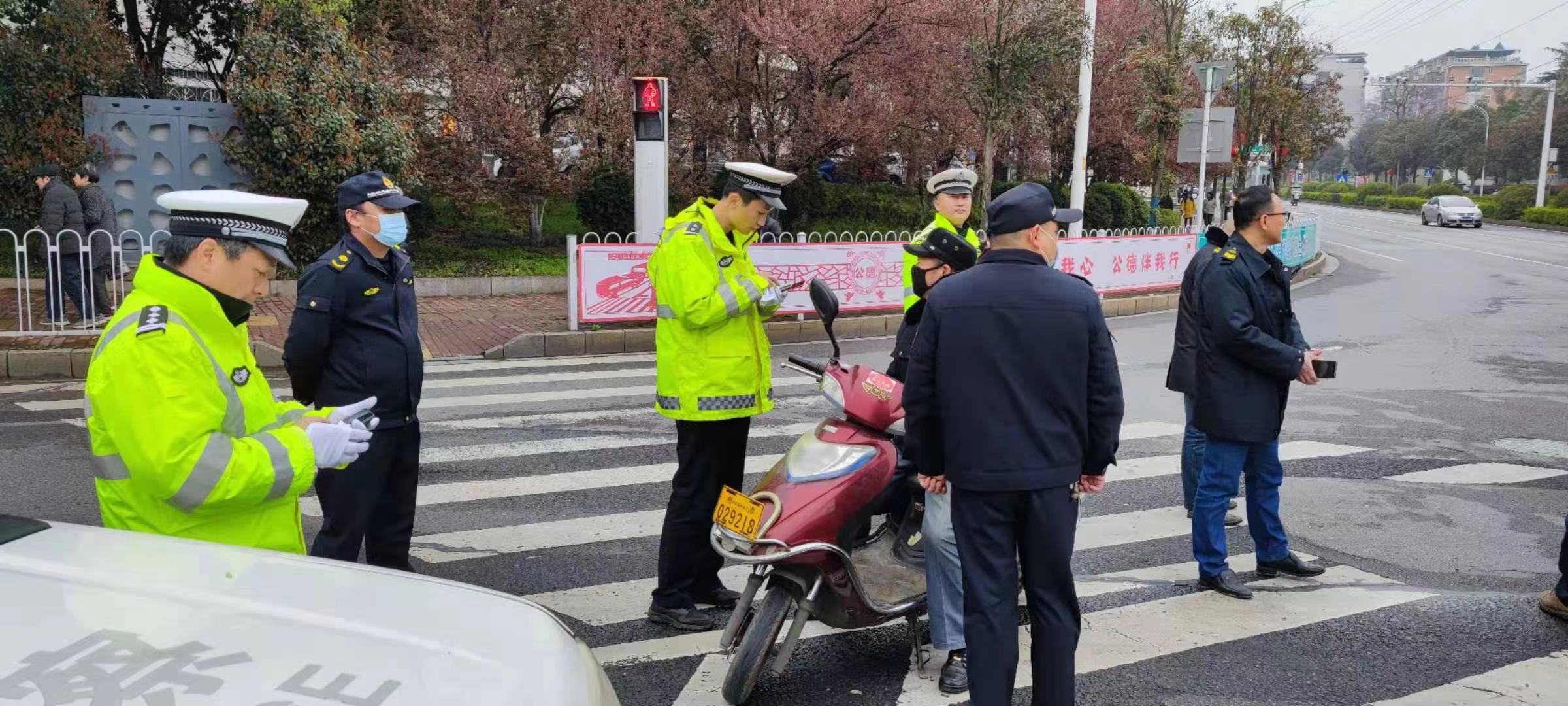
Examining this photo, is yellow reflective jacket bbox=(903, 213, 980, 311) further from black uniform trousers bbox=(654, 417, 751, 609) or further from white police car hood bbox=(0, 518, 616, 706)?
white police car hood bbox=(0, 518, 616, 706)

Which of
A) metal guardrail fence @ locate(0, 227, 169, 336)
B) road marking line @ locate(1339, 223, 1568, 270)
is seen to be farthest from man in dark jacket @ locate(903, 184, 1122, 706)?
road marking line @ locate(1339, 223, 1568, 270)

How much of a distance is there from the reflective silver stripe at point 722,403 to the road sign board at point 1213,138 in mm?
17905

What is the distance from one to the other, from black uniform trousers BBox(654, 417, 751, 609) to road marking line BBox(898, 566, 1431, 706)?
1.08m

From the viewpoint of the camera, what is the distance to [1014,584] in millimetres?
3551

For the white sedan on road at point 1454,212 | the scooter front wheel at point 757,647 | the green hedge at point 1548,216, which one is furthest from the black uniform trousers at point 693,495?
the white sedan on road at point 1454,212

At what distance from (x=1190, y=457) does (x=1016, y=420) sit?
3200mm

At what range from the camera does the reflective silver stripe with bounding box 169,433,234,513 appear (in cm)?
259

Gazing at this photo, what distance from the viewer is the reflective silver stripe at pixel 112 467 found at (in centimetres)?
266

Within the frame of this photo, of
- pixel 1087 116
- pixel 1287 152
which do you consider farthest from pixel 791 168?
pixel 1287 152

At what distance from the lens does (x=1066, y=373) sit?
3445 mm

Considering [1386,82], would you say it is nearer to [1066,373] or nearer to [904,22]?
[904,22]

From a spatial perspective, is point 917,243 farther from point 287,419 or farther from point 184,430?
point 184,430

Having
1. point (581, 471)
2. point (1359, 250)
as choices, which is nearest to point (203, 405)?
point (581, 471)

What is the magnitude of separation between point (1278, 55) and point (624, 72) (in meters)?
20.6
